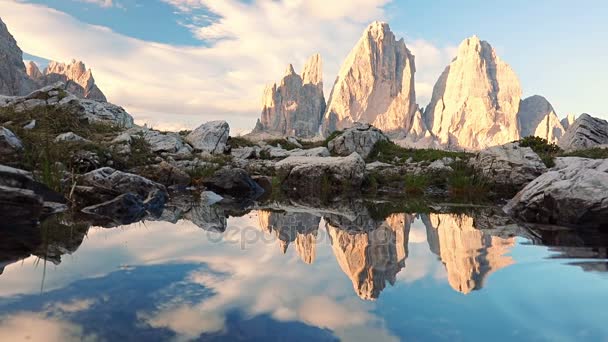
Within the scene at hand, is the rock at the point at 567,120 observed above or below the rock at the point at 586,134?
above

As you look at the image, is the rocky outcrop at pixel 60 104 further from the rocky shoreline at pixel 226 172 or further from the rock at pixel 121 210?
the rock at pixel 121 210

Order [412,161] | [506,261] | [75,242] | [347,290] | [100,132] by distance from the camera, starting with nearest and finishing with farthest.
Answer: [347,290] < [506,261] < [75,242] < [100,132] < [412,161]

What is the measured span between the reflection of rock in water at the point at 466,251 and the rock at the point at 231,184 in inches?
258

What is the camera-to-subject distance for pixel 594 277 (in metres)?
3.01

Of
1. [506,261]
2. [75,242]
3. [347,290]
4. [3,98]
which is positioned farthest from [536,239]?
[3,98]

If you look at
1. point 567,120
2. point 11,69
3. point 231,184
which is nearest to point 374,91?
point 567,120

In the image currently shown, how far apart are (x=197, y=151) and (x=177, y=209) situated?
43.7ft

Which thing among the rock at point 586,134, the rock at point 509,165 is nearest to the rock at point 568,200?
the rock at point 509,165

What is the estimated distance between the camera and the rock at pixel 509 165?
1282 cm

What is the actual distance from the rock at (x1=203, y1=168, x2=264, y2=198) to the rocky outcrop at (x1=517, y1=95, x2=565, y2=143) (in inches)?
6675

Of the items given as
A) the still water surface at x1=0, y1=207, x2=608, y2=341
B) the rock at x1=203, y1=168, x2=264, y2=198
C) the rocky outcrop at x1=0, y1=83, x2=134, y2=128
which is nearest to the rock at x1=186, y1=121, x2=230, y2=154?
the rocky outcrop at x1=0, y1=83, x2=134, y2=128

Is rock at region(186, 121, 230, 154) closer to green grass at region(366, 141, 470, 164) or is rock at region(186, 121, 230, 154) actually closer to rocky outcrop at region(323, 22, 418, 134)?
green grass at region(366, 141, 470, 164)

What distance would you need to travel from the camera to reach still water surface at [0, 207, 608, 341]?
77.1 inches

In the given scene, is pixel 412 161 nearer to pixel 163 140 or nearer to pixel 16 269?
pixel 163 140
